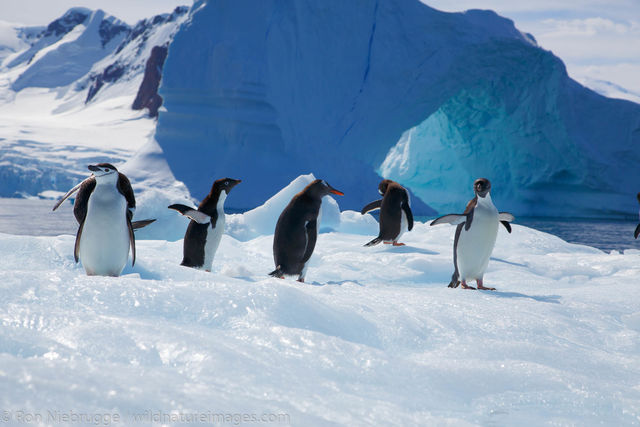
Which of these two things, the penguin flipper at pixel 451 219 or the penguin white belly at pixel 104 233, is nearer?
the penguin white belly at pixel 104 233

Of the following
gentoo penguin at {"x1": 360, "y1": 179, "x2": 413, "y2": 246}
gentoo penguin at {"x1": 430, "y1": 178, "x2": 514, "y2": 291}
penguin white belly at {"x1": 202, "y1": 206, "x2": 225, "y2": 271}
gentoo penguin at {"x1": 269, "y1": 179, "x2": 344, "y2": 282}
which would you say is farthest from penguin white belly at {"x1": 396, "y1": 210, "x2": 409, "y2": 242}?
penguin white belly at {"x1": 202, "y1": 206, "x2": 225, "y2": 271}

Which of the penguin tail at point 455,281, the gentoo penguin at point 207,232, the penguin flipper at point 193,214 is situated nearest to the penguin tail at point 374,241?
the penguin tail at point 455,281

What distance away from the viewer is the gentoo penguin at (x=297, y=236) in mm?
3510

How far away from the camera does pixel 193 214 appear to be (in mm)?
3355

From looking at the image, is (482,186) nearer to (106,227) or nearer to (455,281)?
(455,281)

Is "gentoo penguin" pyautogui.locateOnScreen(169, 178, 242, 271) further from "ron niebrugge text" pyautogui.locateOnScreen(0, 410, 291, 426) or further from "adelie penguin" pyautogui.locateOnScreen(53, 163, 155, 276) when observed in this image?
"ron niebrugge text" pyautogui.locateOnScreen(0, 410, 291, 426)

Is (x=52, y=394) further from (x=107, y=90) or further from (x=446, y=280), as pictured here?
(x=107, y=90)

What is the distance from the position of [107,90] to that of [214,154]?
109ft

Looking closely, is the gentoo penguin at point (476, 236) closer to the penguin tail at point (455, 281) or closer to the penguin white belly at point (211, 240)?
the penguin tail at point (455, 281)

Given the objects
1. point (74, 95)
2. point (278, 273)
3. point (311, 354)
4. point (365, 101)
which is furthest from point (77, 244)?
point (74, 95)

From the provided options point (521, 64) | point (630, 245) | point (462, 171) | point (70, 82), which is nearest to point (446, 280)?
point (630, 245)

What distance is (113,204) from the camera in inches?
103

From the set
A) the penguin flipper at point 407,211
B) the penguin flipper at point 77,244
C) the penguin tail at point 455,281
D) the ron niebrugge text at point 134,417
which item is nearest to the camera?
the ron niebrugge text at point 134,417

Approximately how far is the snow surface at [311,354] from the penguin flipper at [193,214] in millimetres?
842
